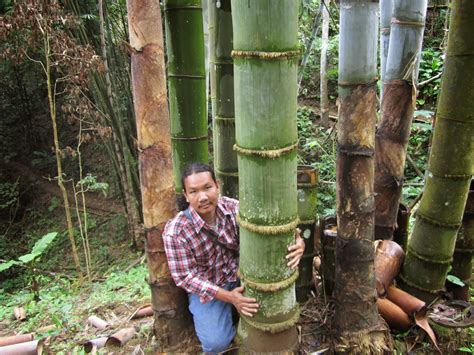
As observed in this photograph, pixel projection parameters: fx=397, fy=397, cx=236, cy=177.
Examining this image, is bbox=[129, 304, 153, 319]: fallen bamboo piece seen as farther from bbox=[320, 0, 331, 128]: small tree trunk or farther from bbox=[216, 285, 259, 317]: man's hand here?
bbox=[320, 0, 331, 128]: small tree trunk

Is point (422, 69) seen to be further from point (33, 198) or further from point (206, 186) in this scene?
point (33, 198)

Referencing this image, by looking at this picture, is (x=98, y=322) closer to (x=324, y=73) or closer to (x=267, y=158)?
(x=267, y=158)

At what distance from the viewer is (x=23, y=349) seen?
229 centimetres

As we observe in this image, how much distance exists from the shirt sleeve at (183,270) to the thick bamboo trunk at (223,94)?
2.29ft

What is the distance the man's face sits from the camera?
1.97m

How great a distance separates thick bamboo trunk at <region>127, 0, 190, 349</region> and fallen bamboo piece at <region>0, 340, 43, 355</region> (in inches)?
31.4

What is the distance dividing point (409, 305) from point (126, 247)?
624cm

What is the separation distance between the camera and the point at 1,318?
364 centimetres

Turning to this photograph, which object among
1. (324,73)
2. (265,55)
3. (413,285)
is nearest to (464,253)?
(413,285)

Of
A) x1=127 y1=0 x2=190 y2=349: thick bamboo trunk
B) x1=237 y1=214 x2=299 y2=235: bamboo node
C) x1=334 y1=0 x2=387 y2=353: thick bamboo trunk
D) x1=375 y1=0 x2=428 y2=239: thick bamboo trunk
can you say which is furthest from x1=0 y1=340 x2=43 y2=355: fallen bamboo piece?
x1=375 y1=0 x2=428 y2=239: thick bamboo trunk

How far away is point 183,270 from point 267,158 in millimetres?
824

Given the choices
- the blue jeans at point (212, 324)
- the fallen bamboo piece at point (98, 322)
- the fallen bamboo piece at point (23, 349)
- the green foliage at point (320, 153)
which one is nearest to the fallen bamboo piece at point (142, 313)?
the fallen bamboo piece at point (98, 322)

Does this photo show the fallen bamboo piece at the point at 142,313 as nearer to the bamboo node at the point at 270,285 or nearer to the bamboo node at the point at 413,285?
the bamboo node at the point at 270,285

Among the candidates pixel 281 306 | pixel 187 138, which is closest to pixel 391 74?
pixel 187 138
